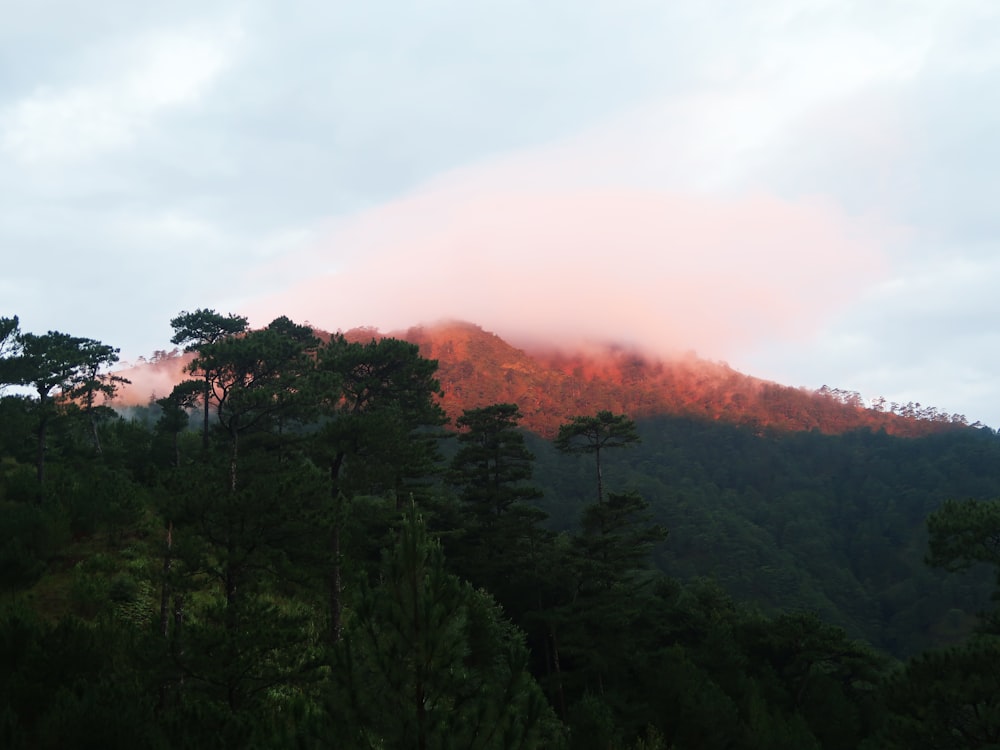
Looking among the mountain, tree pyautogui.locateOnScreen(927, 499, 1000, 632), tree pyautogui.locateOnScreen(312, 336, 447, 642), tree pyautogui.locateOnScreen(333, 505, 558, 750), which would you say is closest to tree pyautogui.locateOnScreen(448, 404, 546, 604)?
tree pyautogui.locateOnScreen(312, 336, 447, 642)

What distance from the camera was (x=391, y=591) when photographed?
32.3 ft

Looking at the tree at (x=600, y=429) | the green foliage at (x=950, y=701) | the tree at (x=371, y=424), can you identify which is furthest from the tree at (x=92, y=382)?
the green foliage at (x=950, y=701)

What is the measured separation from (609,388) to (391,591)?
97.8 metres

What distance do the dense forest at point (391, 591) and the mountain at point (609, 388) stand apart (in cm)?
2066

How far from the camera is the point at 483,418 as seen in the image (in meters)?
39.2

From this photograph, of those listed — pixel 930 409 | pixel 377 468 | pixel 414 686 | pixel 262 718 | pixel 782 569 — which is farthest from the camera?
pixel 930 409

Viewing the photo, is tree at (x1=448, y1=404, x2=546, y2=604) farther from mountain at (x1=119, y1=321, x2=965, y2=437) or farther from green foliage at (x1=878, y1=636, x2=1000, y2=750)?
mountain at (x1=119, y1=321, x2=965, y2=437)

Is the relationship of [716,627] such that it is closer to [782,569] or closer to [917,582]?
[782,569]

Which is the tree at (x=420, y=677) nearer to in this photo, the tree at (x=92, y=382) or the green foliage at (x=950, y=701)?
the green foliage at (x=950, y=701)

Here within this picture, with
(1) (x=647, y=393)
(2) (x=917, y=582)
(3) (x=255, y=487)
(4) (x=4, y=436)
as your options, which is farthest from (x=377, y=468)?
(1) (x=647, y=393)

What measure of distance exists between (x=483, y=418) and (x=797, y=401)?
87.5 metres

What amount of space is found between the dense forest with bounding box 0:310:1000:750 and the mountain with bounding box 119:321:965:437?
20.7 m

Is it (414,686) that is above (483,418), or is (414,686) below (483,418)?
below

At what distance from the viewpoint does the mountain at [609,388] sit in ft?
306
